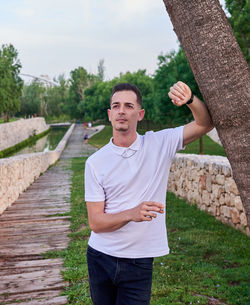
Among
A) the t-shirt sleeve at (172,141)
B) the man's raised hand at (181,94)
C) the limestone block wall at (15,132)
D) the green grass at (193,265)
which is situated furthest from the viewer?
the limestone block wall at (15,132)

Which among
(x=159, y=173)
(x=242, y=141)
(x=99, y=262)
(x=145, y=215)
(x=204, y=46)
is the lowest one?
(x=99, y=262)

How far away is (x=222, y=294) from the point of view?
4.00m

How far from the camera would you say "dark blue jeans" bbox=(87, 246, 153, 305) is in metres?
2.12

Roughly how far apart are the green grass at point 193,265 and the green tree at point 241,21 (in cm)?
1229

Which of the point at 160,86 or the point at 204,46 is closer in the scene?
the point at 204,46

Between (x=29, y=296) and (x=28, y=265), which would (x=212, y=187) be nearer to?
(x=28, y=265)

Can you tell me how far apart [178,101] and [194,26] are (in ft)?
1.30

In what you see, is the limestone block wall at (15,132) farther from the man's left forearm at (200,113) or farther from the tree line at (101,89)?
the man's left forearm at (200,113)

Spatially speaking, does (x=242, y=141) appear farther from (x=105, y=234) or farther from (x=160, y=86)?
(x=160, y=86)

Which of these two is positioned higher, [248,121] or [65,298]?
[248,121]

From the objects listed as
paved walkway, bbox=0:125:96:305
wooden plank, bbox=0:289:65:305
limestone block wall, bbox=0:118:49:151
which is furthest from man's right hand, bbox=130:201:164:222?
limestone block wall, bbox=0:118:49:151

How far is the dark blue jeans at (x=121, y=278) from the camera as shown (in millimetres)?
2125

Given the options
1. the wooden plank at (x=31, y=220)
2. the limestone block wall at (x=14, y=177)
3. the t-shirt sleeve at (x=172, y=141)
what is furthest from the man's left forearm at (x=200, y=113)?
the limestone block wall at (x=14, y=177)

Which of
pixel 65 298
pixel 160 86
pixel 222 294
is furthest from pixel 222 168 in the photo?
pixel 160 86
